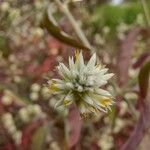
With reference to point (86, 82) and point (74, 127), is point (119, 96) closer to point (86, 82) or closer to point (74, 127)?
point (74, 127)

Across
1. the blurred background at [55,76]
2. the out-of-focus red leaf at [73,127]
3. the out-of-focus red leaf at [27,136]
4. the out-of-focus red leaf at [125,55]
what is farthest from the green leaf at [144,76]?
the out-of-focus red leaf at [27,136]

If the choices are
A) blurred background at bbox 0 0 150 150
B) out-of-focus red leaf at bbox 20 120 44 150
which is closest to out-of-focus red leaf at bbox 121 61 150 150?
blurred background at bbox 0 0 150 150

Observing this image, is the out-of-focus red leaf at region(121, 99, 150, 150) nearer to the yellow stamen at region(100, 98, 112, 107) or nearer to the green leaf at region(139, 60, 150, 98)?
the green leaf at region(139, 60, 150, 98)

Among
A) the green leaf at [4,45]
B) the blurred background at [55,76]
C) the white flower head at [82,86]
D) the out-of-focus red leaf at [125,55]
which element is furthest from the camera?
the out-of-focus red leaf at [125,55]

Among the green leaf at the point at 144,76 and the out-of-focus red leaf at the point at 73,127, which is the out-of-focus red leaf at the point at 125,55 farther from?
the green leaf at the point at 144,76

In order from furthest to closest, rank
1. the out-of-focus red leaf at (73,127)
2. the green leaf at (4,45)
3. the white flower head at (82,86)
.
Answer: the out-of-focus red leaf at (73,127) → the green leaf at (4,45) → the white flower head at (82,86)

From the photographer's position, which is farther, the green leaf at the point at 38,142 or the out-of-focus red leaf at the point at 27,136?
the out-of-focus red leaf at the point at 27,136

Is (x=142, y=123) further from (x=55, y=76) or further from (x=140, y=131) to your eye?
(x=55, y=76)

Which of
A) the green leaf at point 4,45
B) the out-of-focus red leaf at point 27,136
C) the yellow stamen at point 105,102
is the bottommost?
the yellow stamen at point 105,102
